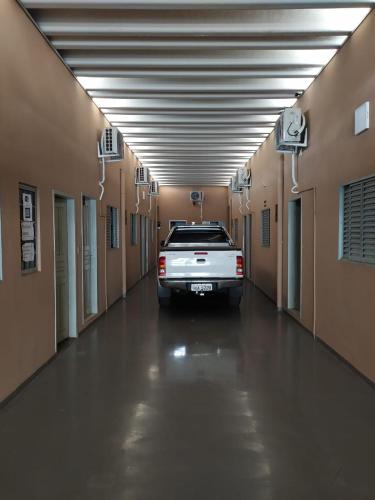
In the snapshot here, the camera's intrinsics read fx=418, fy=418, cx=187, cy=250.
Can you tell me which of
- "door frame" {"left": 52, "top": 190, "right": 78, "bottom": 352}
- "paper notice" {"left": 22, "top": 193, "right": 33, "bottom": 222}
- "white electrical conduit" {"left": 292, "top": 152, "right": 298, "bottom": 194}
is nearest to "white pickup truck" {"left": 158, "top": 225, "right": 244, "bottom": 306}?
"white electrical conduit" {"left": 292, "top": 152, "right": 298, "bottom": 194}

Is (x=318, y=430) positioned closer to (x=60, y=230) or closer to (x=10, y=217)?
(x=10, y=217)

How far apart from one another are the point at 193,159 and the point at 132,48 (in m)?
7.37

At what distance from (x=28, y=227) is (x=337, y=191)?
3.42 metres

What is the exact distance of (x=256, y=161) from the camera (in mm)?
10688

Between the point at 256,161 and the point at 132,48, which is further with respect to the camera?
the point at 256,161

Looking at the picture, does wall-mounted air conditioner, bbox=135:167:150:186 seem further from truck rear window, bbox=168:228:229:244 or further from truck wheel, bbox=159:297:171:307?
truck wheel, bbox=159:297:171:307

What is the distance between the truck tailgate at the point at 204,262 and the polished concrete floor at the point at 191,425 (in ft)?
5.91

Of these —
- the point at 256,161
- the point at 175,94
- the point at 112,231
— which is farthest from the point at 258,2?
the point at 256,161

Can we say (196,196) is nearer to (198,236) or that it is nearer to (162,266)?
(198,236)

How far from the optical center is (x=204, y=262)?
7.16 metres

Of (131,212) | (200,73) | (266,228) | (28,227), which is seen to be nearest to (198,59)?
(200,73)

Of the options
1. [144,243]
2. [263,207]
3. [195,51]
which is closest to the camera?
[195,51]

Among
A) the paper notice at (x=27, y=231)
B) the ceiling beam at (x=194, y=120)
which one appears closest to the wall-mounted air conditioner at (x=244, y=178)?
the ceiling beam at (x=194, y=120)

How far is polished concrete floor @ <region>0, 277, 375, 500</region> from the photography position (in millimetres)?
2434
